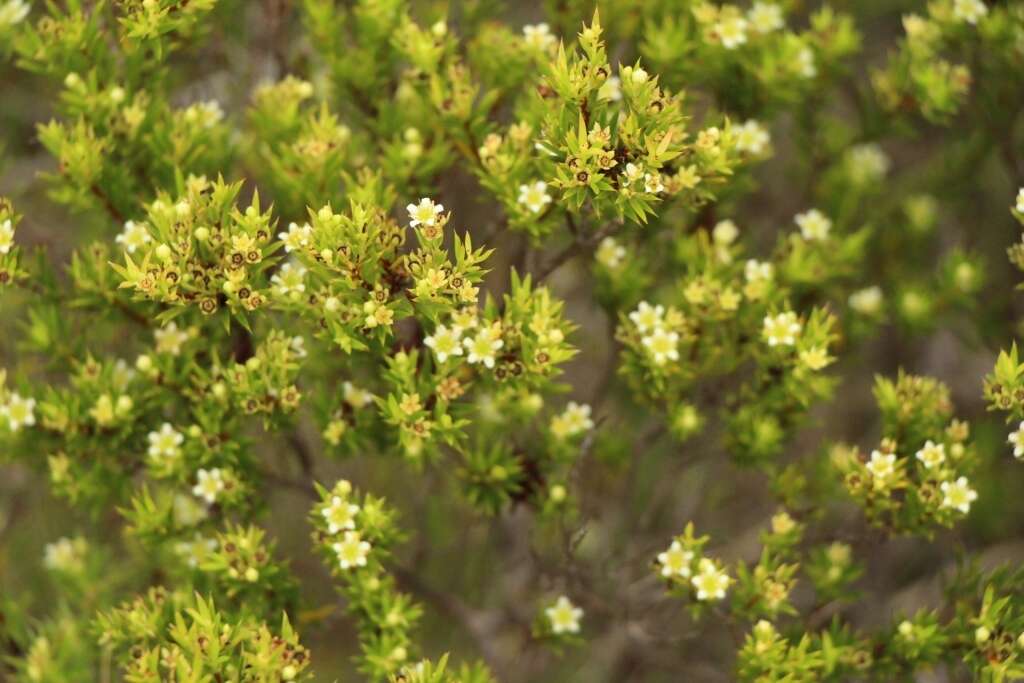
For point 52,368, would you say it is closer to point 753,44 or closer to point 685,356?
point 685,356

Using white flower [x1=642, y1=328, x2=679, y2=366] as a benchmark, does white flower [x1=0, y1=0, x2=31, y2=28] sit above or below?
above

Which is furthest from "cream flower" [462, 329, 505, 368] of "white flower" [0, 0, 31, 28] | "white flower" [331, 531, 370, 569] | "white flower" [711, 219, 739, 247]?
"white flower" [0, 0, 31, 28]

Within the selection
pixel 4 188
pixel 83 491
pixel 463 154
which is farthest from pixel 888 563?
pixel 4 188

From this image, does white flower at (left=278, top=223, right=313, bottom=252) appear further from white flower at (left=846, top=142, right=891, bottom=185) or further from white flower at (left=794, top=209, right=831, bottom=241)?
white flower at (left=846, top=142, right=891, bottom=185)

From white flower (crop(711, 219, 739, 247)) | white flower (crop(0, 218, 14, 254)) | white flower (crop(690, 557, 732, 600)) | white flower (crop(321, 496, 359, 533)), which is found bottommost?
white flower (crop(690, 557, 732, 600))

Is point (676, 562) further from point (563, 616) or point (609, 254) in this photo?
point (609, 254)

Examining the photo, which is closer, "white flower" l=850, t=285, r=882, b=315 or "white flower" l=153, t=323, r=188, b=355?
"white flower" l=153, t=323, r=188, b=355
